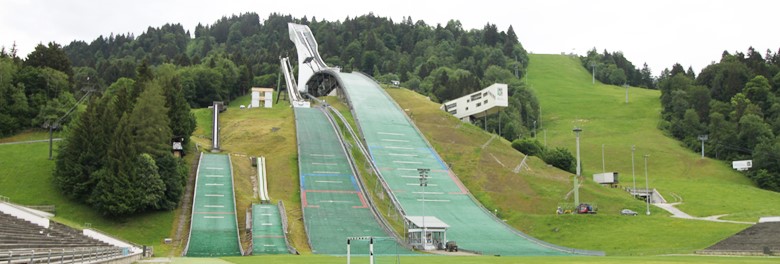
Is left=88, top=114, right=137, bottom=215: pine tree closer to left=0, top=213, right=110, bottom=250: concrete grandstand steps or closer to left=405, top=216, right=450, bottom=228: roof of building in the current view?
left=0, top=213, right=110, bottom=250: concrete grandstand steps

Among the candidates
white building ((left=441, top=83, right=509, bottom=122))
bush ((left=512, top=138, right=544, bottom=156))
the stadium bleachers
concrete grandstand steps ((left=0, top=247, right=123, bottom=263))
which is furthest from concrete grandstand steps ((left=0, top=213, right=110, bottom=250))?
white building ((left=441, top=83, right=509, bottom=122))

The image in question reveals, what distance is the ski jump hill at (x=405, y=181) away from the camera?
51.0 meters

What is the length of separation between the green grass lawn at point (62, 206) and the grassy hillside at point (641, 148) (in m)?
43.7

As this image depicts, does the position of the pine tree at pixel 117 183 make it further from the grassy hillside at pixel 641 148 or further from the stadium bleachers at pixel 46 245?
the grassy hillside at pixel 641 148

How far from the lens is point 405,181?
6481cm

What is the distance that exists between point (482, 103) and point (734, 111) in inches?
1407

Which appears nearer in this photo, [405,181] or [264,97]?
[405,181]

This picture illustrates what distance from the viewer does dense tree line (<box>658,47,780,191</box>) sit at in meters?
90.2

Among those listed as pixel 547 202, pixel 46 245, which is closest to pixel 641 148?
pixel 547 202

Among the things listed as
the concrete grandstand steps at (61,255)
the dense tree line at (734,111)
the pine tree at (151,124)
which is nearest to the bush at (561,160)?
the dense tree line at (734,111)

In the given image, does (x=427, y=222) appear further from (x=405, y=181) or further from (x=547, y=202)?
(x=547, y=202)

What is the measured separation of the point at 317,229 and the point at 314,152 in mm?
20650

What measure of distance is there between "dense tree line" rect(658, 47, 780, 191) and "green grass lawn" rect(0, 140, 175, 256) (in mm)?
68834

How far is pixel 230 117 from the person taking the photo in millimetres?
90375
